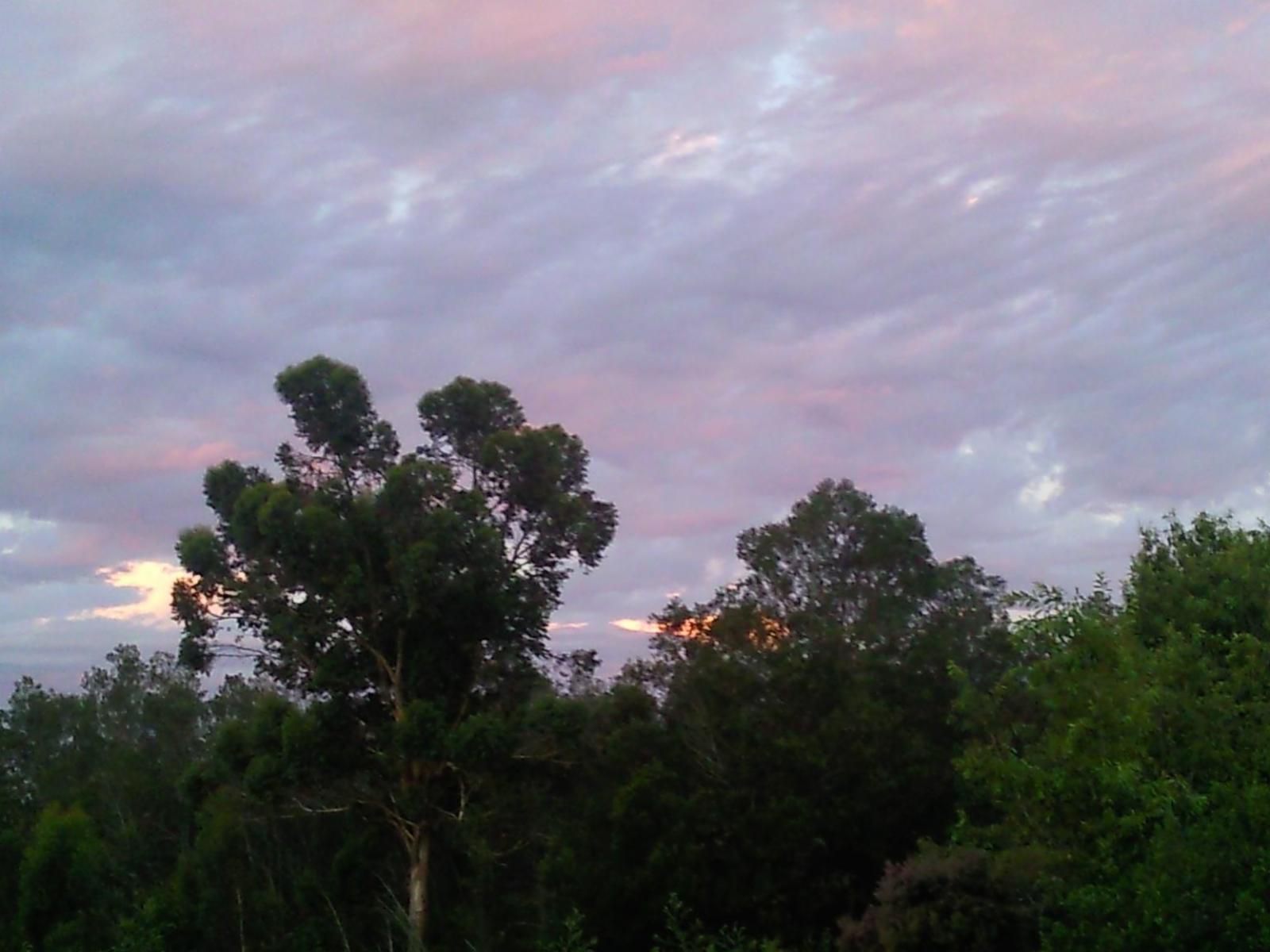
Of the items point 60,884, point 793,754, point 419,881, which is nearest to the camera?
point 793,754

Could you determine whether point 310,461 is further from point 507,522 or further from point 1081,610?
point 1081,610

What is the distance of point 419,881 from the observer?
30016mm

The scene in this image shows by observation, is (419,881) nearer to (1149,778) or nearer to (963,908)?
(963,908)

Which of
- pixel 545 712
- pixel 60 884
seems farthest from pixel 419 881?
pixel 60 884

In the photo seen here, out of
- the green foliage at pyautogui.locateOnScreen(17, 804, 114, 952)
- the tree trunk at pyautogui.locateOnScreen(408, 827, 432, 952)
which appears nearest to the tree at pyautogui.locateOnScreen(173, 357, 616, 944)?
the tree trunk at pyautogui.locateOnScreen(408, 827, 432, 952)

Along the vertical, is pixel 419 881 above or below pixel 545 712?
below

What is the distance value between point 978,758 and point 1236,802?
149 inches

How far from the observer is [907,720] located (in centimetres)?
2844

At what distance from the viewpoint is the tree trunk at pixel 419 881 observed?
2956 centimetres

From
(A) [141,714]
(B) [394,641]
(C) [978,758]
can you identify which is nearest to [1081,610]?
(C) [978,758]

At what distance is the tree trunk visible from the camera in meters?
29.6

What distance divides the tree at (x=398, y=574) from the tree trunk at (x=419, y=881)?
0.14ft

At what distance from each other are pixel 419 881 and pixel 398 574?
7.31m

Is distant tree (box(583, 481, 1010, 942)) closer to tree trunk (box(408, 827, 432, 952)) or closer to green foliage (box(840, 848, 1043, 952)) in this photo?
tree trunk (box(408, 827, 432, 952))
